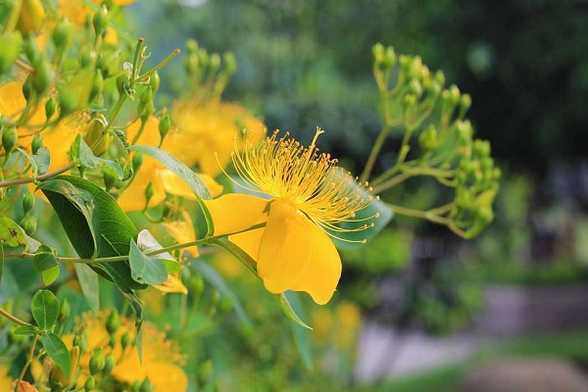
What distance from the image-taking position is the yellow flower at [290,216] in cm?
54

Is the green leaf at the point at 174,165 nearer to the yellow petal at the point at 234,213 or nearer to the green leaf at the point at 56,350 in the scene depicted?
the yellow petal at the point at 234,213

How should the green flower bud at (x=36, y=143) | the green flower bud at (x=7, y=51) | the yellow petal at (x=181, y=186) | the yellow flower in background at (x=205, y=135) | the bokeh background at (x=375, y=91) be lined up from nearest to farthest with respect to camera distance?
1. the green flower bud at (x=7, y=51)
2. the green flower bud at (x=36, y=143)
3. the yellow petal at (x=181, y=186)
4. the yellow flower in background at (x=205, y=135)
5. the bokeh background at (x=375, y=91)

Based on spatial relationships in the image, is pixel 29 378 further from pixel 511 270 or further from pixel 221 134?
pixel 511 270

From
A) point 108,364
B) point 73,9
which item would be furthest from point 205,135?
point 108,364

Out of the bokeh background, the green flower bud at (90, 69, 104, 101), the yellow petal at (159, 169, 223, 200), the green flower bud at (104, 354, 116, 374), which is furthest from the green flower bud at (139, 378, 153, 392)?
the bokeh background

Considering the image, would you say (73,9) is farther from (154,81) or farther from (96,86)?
(96,86)

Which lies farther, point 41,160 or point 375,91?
point 375,91

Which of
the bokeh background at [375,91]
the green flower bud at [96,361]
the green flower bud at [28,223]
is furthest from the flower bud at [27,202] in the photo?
the bokeh background at [375,91]

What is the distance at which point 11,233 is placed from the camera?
21.3 inches

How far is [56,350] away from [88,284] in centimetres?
8

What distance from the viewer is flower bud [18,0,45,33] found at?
524 mm

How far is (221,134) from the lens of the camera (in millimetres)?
883

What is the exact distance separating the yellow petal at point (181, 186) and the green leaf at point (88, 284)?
0.08 metres

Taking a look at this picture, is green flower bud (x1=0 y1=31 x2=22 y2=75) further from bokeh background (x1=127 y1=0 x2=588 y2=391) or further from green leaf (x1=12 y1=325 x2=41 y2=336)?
bokeh background (x1=127 y1=0 x2=588 y2=391)
